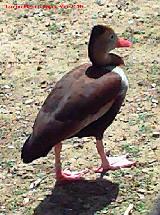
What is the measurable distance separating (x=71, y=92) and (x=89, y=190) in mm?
735

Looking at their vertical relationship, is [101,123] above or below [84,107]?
below

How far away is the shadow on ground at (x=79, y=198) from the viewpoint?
4.62 meters

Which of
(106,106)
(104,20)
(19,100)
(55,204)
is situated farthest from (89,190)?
(104,20)

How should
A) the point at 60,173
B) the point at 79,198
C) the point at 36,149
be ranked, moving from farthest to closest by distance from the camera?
the point at 60,173 < the point at 79,198 < the point at 36,149

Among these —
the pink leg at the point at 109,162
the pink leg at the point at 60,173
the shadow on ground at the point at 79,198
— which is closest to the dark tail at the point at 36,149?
the pink leg at the point at 60,173

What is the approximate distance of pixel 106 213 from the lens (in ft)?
15.0

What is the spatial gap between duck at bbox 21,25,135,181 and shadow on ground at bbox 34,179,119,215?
0.30ft

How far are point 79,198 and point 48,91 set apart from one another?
1675 millimetres

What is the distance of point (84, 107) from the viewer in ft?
15.1

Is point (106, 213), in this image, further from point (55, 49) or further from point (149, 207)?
point (55, 49)

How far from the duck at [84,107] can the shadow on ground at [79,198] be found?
0.09m

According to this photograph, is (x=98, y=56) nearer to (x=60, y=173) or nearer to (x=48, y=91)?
Answer: (x=60, y=173)

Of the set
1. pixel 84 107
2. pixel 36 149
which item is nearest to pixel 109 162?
pixel 84 107

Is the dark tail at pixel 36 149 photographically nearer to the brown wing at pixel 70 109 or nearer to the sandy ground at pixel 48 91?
the brown wing at pixel 70 109
